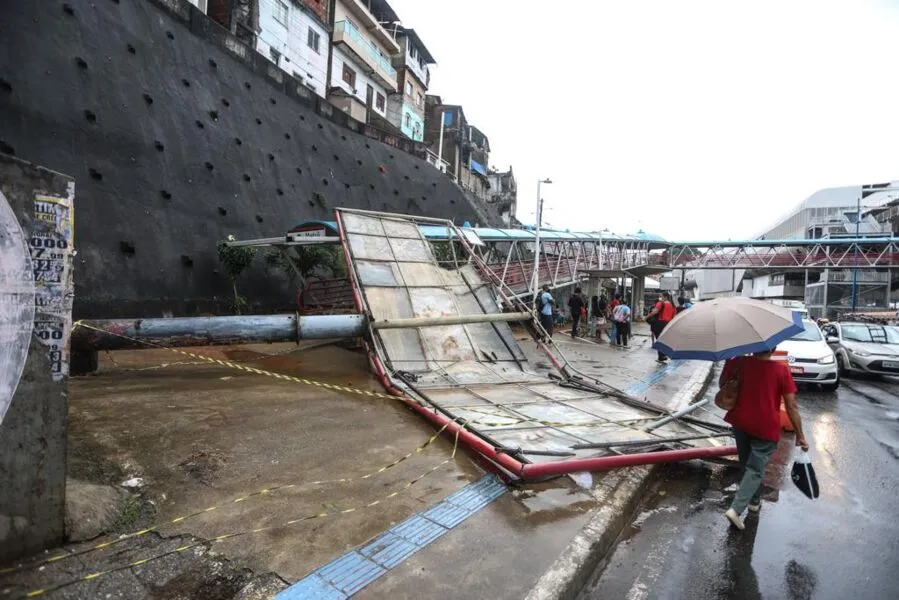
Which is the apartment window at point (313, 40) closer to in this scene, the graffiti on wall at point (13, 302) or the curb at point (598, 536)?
the graffiti on wall at point (13, 302)

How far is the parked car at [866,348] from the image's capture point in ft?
37.6

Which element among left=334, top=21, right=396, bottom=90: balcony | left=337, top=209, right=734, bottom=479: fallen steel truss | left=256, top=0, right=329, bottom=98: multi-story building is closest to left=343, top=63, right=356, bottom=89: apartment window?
left=334, top=21, right=396, bottom=90: balcony

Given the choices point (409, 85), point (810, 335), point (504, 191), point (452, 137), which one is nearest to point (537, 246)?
point (810, 335)

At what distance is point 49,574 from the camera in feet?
8.35

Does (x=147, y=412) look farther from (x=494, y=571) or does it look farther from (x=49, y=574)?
(x=494, y=571)

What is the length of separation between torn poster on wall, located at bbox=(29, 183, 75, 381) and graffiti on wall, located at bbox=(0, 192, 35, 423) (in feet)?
0.14

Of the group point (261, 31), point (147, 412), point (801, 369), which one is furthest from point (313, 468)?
point (261, 31)

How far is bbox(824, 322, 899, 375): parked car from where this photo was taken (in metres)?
11.5

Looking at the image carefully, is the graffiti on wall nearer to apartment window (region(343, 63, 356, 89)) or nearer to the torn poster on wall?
the torn poster on wall

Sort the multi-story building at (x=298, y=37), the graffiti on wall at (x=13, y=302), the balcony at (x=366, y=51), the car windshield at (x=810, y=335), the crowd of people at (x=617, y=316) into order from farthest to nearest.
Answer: the balcony at (x=366, y=51)
the multi-story building at (x=298, y=37)
the crowd of people at (x=617, y=316)
the car windshield at (x=810, y=335)
the graffiti on wall at (x=13, y=302)

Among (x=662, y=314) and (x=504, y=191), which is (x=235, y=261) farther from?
(x=504, y=191)

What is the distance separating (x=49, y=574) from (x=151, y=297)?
1153cm

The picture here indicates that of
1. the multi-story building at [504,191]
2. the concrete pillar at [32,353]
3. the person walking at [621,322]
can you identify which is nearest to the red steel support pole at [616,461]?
the concrete pillar at [32,353]

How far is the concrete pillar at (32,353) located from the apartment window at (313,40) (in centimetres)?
3178
